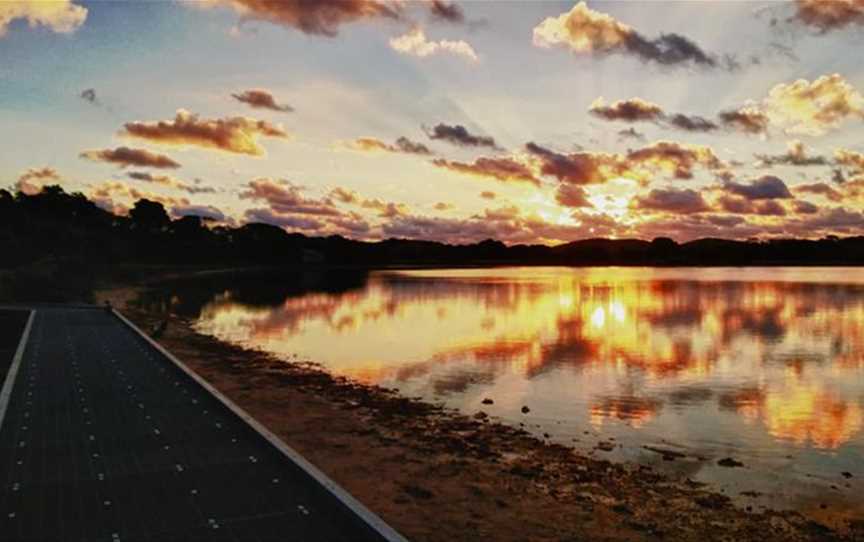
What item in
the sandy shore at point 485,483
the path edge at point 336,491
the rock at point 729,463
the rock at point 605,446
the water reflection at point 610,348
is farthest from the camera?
the water reflection at point 610,348

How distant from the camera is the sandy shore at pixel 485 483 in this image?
15.2 metres

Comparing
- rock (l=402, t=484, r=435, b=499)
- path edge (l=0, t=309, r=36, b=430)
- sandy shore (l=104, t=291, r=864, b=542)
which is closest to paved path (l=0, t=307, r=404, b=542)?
path edge (l=0, t=309, r=36, b=430)

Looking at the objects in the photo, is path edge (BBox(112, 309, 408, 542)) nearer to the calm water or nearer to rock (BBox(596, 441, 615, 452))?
rock (BBox(596, 441, 615, 452))

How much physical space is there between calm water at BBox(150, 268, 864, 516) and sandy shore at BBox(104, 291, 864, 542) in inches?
68.6

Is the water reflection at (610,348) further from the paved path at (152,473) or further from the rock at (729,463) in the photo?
the paved path at (152,473)

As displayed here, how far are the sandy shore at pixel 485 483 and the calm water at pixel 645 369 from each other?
68.6 inches

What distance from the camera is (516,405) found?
1140 inches

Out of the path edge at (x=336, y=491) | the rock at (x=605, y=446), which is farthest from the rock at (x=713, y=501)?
the path edge at (x=336, y=491)

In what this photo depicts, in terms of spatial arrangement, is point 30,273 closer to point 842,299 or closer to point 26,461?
point 26,461

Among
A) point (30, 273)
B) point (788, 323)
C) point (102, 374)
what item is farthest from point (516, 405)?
point (30, 273)

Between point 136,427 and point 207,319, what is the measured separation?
4643 cm

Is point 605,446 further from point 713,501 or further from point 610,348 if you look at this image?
point 610,348

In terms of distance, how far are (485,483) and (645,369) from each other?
2269cm

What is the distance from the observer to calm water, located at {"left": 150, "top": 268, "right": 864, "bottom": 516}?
21.7 metres
